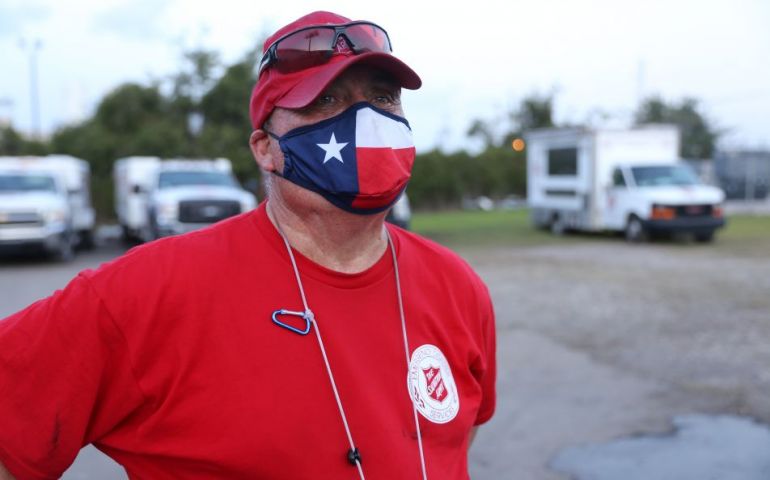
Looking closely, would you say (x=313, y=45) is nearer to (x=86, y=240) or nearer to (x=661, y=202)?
(x=661, y=202)

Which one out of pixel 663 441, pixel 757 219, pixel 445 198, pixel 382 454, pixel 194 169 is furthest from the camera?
pixel 445 198

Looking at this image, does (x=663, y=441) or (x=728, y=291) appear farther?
(x=728, y=291)

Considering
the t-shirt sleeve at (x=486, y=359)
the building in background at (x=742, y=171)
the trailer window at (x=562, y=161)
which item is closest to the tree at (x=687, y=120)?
the building in background at (x=742, y=171)

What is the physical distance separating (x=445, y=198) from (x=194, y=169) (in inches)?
860

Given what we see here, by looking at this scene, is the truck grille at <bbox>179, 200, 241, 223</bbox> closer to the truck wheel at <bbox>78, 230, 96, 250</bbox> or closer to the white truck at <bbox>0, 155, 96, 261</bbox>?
the white truck at <bbox>0, 155, 96, 261</bbox>

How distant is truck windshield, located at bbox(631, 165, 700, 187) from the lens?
61.5 ft

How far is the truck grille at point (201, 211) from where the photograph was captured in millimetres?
16344

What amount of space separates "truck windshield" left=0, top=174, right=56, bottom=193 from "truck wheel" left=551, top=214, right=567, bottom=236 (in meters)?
13.0

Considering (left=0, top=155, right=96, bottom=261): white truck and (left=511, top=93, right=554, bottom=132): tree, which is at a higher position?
(left=511, top=93, right=554, bottom=132): tree

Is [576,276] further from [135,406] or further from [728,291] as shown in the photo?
[135,406]

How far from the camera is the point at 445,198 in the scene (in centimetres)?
3878

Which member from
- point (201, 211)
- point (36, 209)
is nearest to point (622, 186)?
point (201, 211)

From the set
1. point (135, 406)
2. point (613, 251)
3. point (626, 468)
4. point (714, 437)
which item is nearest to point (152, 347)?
point (135, 406)

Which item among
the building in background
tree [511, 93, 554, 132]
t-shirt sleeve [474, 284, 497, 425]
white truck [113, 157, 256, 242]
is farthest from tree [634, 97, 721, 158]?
t-shirt sleeve [474, 284, 497, 425]
